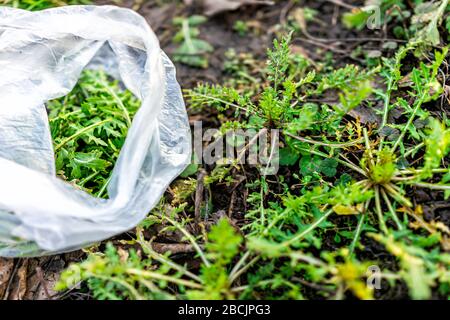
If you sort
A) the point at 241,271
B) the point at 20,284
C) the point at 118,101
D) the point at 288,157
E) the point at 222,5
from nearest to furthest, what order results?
1. the point at 241,271
2. the point at 20,284
3. the point at 288,157
4. the point at 118,101
5. the point at 222,5

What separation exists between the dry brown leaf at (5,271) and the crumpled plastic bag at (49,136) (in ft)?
0.26

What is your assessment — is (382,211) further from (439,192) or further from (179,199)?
(179,199)

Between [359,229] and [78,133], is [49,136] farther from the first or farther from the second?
[359,229]

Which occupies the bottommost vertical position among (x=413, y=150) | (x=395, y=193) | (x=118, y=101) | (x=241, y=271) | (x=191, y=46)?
(x=241, y=271)

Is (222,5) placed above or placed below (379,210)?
above

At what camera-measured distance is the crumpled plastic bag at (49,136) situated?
136cm

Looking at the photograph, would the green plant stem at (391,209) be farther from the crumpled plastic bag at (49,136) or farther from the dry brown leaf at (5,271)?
the dry brown leaf at (5,271)

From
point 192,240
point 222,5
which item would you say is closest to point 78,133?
point 192,240

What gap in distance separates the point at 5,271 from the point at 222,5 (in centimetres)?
198

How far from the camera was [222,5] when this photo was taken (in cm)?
274

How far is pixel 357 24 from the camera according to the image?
2.35 meters

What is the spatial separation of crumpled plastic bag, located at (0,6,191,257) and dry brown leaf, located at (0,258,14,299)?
0.08m

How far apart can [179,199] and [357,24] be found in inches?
55.4

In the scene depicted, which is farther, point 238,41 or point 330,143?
point 238,41
